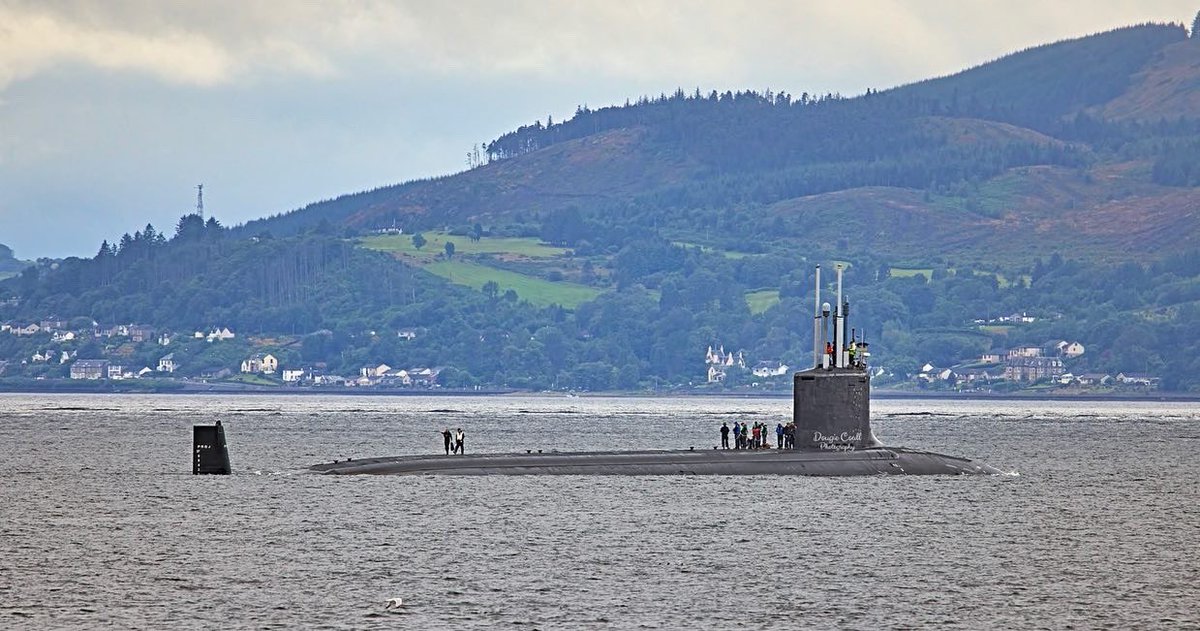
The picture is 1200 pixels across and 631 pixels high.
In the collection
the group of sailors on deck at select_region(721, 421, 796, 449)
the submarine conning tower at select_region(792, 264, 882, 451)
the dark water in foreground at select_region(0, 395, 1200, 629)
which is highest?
the submarine conning tower at select_region(792, 264, 882, 451)

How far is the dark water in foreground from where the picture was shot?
34.8 metres

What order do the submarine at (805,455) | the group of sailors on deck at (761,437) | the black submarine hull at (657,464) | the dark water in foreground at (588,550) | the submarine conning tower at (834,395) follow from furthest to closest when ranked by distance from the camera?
the group of sailors on deck at (761,437) < the black submarine hull at (657,464) < the submarine at (805,455) < the submarine conning tower at (834,395) < the dark water in foreground at (588,550)

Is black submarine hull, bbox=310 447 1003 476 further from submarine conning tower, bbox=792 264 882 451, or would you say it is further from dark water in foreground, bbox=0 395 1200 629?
dark water in foreground, bbox=0 395 1200 629

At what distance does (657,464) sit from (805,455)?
403 cm

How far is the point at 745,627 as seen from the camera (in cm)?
3319

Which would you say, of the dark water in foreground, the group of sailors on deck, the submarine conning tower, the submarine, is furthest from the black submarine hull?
the group of sailors on deck

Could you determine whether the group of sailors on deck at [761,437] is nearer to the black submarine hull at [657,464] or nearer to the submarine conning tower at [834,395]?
the submarine conning tower at [834,395]

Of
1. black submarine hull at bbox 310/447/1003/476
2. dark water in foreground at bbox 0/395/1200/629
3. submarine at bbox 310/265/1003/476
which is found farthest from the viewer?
black submarine hull at bbox 310/447/1003/476

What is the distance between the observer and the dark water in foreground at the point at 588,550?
3475cm

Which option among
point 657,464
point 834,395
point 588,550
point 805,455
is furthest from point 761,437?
point 588,550

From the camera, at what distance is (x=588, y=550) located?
1734 inches

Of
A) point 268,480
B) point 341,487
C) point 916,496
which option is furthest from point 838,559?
point 268,480

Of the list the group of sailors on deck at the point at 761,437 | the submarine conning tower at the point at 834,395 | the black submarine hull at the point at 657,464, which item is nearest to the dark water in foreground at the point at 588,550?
the black submarine hull at the point at 657,464

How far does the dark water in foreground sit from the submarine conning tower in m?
1.82
